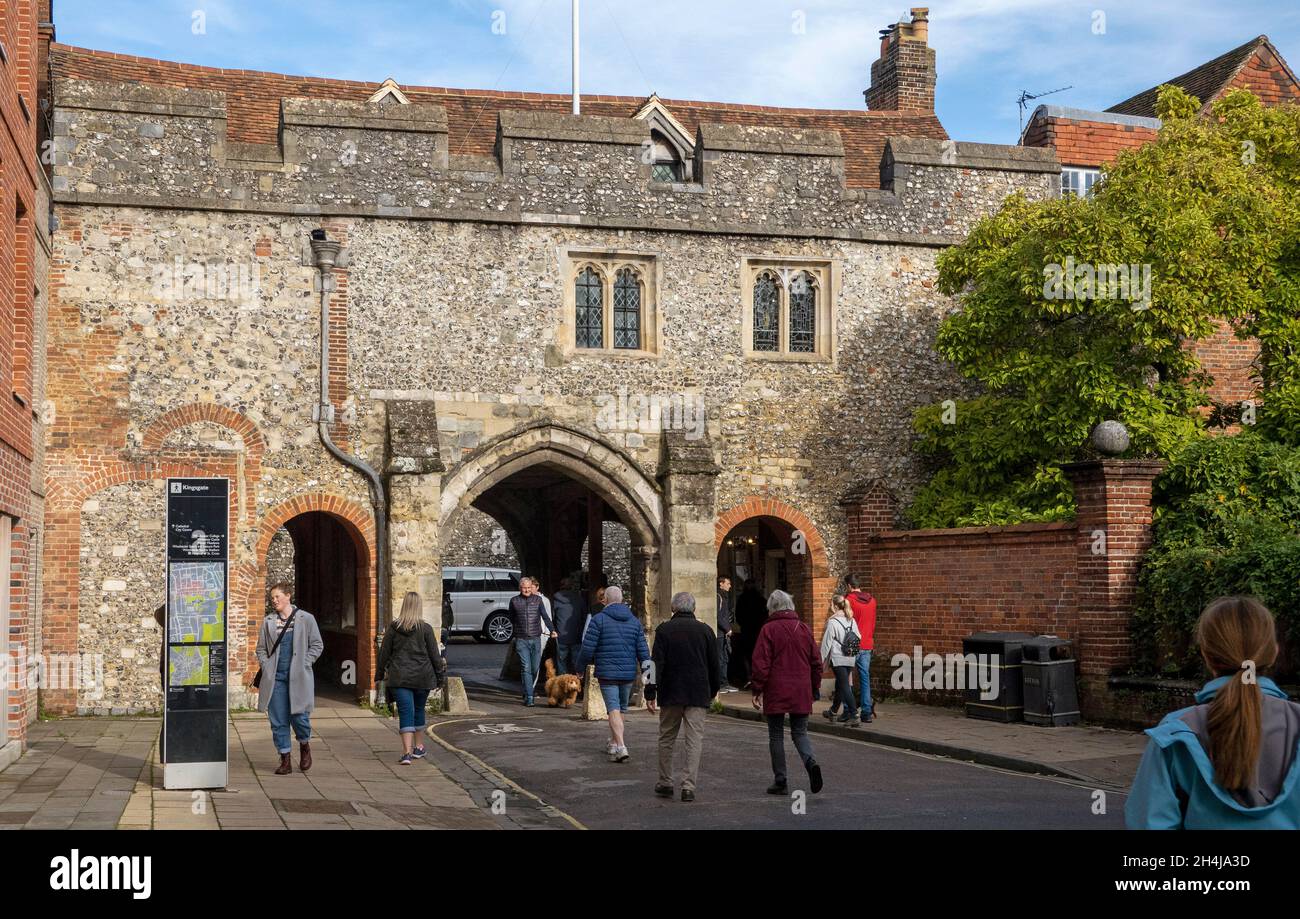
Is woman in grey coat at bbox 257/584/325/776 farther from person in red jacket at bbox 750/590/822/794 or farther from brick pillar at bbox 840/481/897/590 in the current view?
brick pillar at bbox 840/481/897/590

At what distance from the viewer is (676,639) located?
11.6 meters

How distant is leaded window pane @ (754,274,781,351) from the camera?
20.5m

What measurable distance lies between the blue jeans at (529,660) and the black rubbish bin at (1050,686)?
6452 millimetres

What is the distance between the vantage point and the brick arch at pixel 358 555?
18172mm

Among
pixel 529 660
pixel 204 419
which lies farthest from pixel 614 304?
pixel 204 419

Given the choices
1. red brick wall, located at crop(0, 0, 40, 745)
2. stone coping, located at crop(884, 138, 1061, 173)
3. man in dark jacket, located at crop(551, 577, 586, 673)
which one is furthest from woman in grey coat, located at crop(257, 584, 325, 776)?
stone coping, located at crop(884, 138, 1061, 173)

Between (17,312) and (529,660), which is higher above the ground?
(17,312)

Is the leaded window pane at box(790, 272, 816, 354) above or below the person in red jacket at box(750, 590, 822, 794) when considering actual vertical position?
above

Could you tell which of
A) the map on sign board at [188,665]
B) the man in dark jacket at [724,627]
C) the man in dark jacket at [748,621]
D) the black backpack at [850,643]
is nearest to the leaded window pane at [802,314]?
the man in dark jacket at [724,627]

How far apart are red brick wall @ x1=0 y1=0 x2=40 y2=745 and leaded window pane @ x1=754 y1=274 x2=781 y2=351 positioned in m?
9.43

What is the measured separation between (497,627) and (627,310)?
1629 centimetres

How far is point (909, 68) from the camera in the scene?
1163 inches

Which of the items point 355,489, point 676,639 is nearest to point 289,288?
point 355,489

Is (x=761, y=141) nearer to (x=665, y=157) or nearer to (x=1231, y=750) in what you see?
(x=665, y=157)
